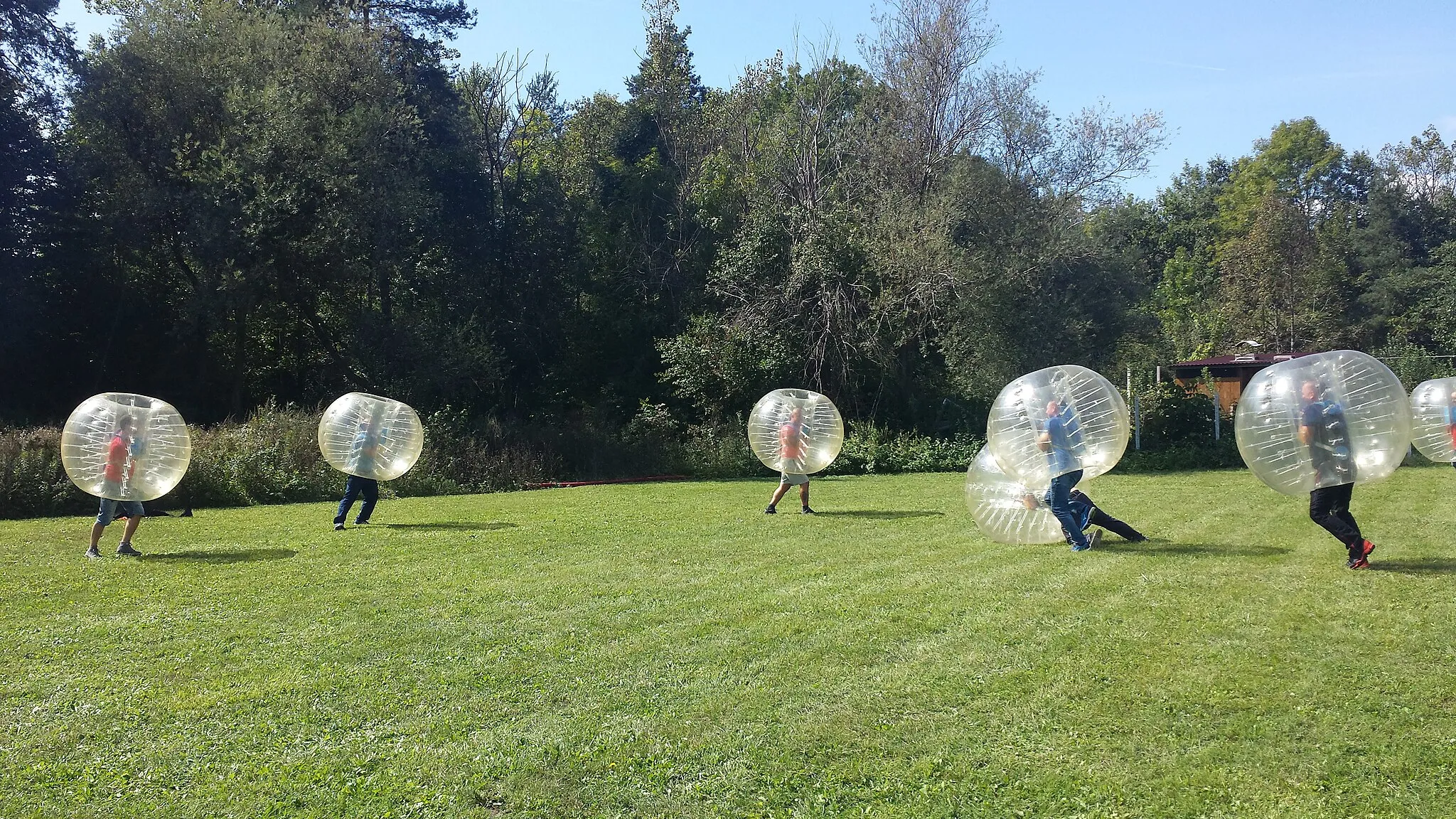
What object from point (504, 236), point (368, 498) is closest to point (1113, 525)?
point (368, 498)

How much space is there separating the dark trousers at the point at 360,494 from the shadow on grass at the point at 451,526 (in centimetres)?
24

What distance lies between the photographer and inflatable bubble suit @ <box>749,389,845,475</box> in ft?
45.7

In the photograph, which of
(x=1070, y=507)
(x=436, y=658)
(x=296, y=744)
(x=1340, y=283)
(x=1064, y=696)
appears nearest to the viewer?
(x=296, y=744)

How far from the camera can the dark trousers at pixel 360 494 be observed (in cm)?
1305

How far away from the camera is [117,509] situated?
10.7 metres

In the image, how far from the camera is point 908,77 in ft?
91.3

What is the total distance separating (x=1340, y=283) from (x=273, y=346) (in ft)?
159

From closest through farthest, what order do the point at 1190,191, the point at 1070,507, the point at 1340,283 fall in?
the point at 1070,507, the point at 1340,283, the point at 1190,191

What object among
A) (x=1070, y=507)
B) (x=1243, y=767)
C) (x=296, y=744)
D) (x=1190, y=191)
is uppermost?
(x=1190, y=191)

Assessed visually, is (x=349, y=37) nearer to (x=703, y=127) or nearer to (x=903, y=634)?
(x=703, y=127)

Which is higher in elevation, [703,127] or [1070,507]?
[703,127]

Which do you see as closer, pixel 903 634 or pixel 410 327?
→ pixel 903 634

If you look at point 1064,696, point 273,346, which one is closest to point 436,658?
point 1064,696

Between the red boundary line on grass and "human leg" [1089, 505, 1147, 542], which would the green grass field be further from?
the red boundary line on grass
